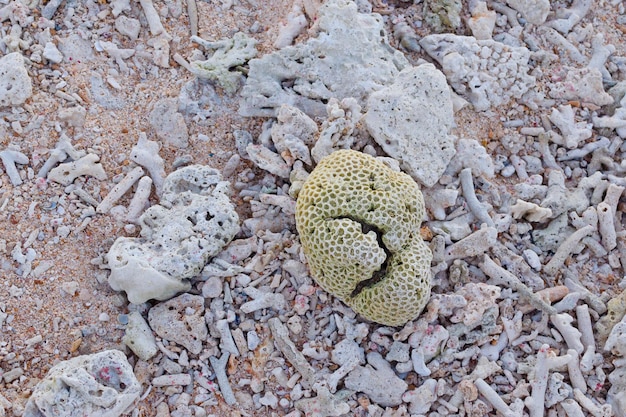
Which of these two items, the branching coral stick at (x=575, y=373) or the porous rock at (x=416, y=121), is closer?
the branching coral stick at (x=575, y=373)

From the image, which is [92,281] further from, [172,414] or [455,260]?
[455,260]

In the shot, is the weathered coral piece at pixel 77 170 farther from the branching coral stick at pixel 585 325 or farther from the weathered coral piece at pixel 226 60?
the branching coral stick at pixel 585 325

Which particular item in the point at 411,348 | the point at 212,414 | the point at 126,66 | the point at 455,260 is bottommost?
the point at 212,414

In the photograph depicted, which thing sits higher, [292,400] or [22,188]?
[22,188]

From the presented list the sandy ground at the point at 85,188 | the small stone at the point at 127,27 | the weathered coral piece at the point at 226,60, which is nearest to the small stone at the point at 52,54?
the sandy ground at the point at 85,188

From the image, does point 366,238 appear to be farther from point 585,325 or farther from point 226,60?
point 226,60

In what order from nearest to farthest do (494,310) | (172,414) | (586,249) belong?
(172,414) < (494,310) < (586,249)

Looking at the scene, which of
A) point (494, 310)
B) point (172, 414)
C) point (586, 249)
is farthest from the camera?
point (586, 249)

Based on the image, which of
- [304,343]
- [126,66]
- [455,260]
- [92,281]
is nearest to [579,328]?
[455,260]
